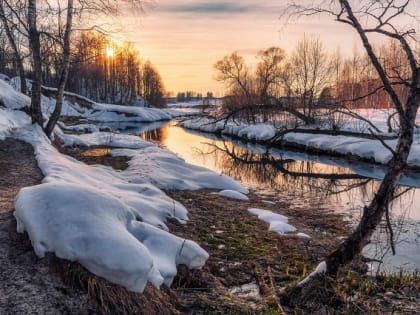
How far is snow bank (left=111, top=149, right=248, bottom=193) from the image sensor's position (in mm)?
9266

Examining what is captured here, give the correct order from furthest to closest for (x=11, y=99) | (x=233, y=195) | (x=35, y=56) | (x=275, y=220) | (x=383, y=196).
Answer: (x=11, y=99) → (x=35, y=56) → (x=233, y=195) → (x=275, y=220) → (x=383, y=196)

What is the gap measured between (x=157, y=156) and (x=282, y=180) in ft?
14.4

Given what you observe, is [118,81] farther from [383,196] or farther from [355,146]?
[383,196]

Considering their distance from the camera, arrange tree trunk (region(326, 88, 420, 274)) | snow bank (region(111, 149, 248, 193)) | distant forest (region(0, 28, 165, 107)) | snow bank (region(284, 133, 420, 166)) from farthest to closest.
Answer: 1. distant forest (region(0, 28, 165, 107))
2. snow bank (region(284, 133, 420, 166))
3. snow bank (region(111, 149, 248, 193))
4. tree trunk (region(326, 88, 420, 274))

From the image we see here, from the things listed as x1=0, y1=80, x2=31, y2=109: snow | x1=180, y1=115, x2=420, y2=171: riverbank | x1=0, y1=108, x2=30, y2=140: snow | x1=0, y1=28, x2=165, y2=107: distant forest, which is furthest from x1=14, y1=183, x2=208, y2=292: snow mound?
x1=0, y1=28, x2=165, y2=107: distant forest

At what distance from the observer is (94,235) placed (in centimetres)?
328

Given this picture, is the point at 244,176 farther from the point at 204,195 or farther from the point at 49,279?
the point at 49,279

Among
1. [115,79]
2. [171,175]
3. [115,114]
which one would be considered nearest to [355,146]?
[171,175]

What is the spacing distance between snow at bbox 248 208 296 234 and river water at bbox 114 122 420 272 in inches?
55.4

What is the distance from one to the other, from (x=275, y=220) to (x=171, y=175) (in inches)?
141

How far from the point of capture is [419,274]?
538 cm

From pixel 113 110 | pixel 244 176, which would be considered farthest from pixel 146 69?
pixel 244 176

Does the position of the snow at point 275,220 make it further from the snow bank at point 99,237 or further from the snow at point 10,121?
the snow at point 10,121

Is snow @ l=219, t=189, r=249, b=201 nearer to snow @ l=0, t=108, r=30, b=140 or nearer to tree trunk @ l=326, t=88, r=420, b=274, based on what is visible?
tree trunk @ l=326, t=88, r=420, b=274
